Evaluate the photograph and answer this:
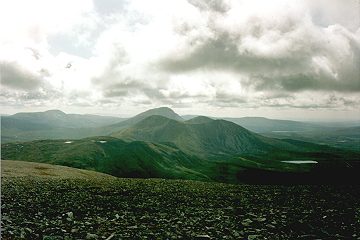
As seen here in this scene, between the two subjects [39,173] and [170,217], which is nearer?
→ [170,217]

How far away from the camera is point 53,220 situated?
17.9 metres

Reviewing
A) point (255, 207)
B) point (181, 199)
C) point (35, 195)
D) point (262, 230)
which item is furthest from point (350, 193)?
point (35, 195)

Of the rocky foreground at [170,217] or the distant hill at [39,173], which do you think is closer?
the rocky foreground at [170,217]

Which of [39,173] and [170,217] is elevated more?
[170,217]

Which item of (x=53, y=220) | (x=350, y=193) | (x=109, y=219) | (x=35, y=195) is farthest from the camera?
(x=350, y=193)

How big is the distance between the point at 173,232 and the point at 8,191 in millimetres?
18539

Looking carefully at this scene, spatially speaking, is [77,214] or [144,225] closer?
[144,225]

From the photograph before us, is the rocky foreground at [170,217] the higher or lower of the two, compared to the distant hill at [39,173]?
higher

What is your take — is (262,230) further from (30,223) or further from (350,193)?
(350,193)

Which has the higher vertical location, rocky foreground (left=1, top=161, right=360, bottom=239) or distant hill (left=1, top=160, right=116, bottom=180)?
rocky foreground (left=1, top=161, right=360, bottom=239)

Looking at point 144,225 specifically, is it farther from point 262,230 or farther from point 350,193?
point 350,193

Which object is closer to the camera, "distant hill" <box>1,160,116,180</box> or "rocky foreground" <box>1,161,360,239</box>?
"rocky foreground" <box>1,161,360,239</box>

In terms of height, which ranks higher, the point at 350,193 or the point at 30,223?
the point at 30,223

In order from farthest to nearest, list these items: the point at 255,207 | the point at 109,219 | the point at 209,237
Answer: the point at 255,207 < the point at 109,219 < the point at 209,237
